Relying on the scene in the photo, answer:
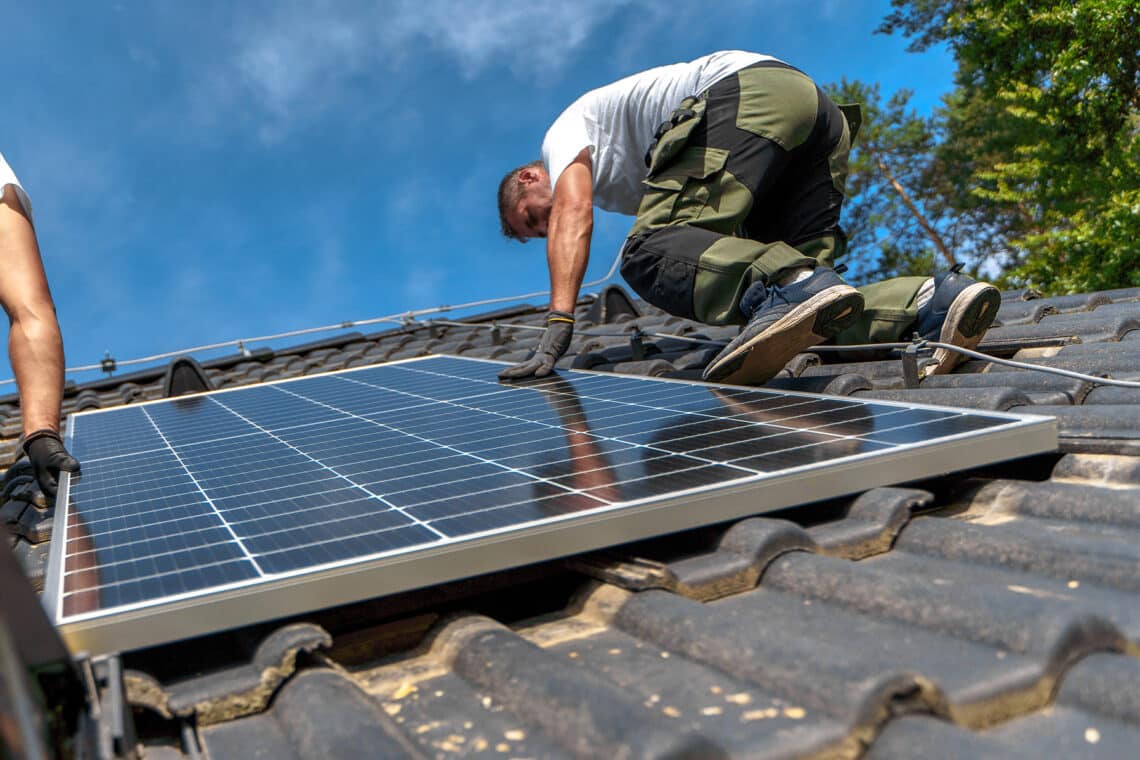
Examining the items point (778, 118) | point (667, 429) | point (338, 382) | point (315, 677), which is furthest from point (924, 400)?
point (338, 382)

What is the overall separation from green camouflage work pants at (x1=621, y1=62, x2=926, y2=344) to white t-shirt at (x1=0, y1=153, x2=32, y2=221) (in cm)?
239

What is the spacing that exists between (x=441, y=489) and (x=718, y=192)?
2293 millimetres

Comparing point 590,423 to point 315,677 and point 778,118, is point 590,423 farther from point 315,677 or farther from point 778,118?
point 778,118

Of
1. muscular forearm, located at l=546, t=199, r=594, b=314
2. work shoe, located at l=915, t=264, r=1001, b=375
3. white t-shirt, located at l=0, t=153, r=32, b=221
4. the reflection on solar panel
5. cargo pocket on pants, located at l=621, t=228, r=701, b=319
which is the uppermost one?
white t-shirt, located at l=0, t=153, r=32, b=221

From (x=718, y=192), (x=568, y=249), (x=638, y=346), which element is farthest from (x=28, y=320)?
(x=638, y=346)

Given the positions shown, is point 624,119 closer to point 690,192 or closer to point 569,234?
point 569,234

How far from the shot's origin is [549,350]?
177 inches

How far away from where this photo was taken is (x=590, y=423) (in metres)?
3.06

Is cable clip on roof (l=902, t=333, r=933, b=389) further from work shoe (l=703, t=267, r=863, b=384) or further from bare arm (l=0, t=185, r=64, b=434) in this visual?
bare arm (l=0, t=185, r=64, b=434)

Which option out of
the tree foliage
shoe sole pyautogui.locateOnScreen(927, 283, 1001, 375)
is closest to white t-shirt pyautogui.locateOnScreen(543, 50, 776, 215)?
shoe sole pyautogui.locateOnScreen(927, 283, 1001, 375)

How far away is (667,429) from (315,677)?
1.38 metres

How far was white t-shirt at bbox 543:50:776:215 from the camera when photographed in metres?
4.57

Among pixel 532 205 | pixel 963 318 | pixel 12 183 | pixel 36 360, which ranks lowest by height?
pixel 963 318

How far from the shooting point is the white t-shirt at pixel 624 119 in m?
4.57
